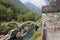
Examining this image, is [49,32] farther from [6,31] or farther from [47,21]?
[6,31]

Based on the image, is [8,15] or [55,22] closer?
[55,22]

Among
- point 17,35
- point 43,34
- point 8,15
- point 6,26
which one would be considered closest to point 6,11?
point 8,15

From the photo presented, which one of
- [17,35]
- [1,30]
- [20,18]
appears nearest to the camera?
[17,35]

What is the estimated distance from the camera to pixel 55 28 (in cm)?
164

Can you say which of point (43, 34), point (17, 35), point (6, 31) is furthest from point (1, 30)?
point (43, 34)

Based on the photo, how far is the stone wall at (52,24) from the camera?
1.65 meters

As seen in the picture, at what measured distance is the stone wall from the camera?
1.65m

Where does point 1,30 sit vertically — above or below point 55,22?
below

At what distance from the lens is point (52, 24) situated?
65.4 inches

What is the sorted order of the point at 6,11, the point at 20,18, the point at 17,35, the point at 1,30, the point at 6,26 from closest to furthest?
1. the point at 17,35
2. the point at 1,30
3. the point at 6,26
4. the point at 6,11
5. the point at 20,18

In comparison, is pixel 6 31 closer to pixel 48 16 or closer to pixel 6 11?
pixel 6 11

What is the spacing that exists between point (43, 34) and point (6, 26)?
61.6 feet

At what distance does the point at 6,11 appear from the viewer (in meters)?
21.7

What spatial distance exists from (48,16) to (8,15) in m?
20.7
